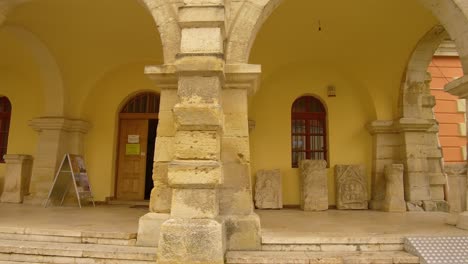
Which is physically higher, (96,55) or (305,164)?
(96,55)

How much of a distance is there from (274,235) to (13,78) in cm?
741

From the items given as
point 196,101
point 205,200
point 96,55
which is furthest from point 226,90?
point 96,55

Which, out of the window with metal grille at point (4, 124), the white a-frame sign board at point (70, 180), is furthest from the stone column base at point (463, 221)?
the window with metal grille at point (4, 124)

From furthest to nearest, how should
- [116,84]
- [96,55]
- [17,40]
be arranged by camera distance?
[116,84]
[96,55]
[17,40]

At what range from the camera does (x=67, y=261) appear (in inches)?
134

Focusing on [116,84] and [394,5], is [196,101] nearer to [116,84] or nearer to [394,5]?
[394,5]

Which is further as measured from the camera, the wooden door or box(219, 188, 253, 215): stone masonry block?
the wooden door

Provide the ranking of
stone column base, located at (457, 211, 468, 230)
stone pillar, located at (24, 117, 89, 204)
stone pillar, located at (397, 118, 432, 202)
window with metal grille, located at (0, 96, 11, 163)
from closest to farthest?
stone column base, located at (457, 211, 468, 230) → stone pillar, located at (397, 118, 432, 202) → stone pillar, located at (24, 117, 89, 204) → window with metal grille, located at (0, 96, 11, 163)

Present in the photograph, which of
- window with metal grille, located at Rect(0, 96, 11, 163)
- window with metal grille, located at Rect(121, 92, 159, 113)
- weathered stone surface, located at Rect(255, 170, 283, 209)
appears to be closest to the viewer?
weathered stone surface, located at Rect(255, 170, 283, 209)

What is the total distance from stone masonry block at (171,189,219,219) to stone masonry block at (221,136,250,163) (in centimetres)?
56

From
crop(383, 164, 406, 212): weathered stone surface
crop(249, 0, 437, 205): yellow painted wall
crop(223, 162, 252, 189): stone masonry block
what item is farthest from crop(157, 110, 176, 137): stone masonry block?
crop(383, 164, 406, 212): weathered stone surface

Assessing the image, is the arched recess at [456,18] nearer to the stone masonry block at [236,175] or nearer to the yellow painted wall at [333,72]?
the yellow painted wall at [333,72]

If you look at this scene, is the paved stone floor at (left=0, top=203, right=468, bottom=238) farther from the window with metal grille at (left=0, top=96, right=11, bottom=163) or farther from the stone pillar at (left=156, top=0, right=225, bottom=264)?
the window with metal grille at (left=0, top=96, right=11, bottom=163)

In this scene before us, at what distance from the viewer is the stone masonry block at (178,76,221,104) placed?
3.56 meters
